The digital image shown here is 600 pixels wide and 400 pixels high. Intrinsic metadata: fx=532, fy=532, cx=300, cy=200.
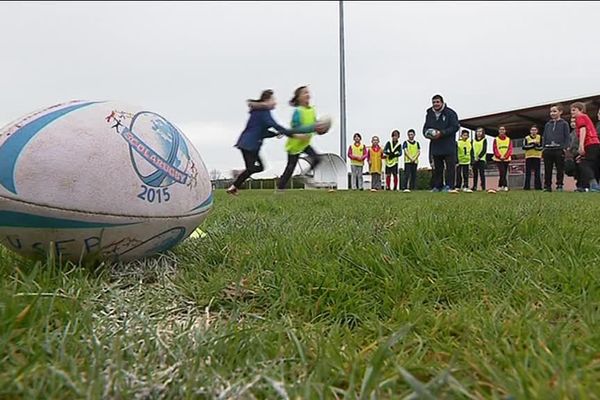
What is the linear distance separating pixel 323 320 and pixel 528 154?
13759 millimetres

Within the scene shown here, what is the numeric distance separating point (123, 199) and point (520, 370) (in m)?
1.53

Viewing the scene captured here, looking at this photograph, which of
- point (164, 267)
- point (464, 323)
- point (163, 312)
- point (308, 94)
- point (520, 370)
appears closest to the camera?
point (520, 370)

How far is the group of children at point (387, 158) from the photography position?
52.5ft

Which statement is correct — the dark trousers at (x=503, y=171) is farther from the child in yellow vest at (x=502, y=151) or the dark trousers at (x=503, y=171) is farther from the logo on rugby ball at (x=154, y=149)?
the logo on rugby ball at (x=154, y=149)

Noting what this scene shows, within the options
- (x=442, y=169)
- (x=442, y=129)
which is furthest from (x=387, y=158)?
(x=442, y=129)

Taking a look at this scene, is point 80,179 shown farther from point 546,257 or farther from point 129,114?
point 546,257

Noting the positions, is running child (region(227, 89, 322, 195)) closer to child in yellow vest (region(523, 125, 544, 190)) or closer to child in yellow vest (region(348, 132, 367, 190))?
child in yellow vest (region(523, 125, 544, 190))

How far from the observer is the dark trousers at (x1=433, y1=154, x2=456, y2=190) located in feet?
36.1

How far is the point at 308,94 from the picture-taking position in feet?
30.1

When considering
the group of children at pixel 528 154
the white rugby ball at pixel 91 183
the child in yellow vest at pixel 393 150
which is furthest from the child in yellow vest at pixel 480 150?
the white rugby ball at pixel 91 183

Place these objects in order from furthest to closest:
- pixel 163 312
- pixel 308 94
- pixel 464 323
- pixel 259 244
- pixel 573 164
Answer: pixel 573 164, pixel 308 94, pixel 259 244, pixel 163 312, pixel 464 323

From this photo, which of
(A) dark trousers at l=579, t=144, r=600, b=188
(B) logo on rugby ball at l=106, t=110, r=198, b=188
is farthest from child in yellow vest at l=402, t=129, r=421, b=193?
(B) logo on rugby ball at l=106, t=110, r=198, b=188

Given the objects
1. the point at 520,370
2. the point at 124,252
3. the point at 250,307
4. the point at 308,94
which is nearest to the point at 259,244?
the point at 124,252

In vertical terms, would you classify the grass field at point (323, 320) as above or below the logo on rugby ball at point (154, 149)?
below
